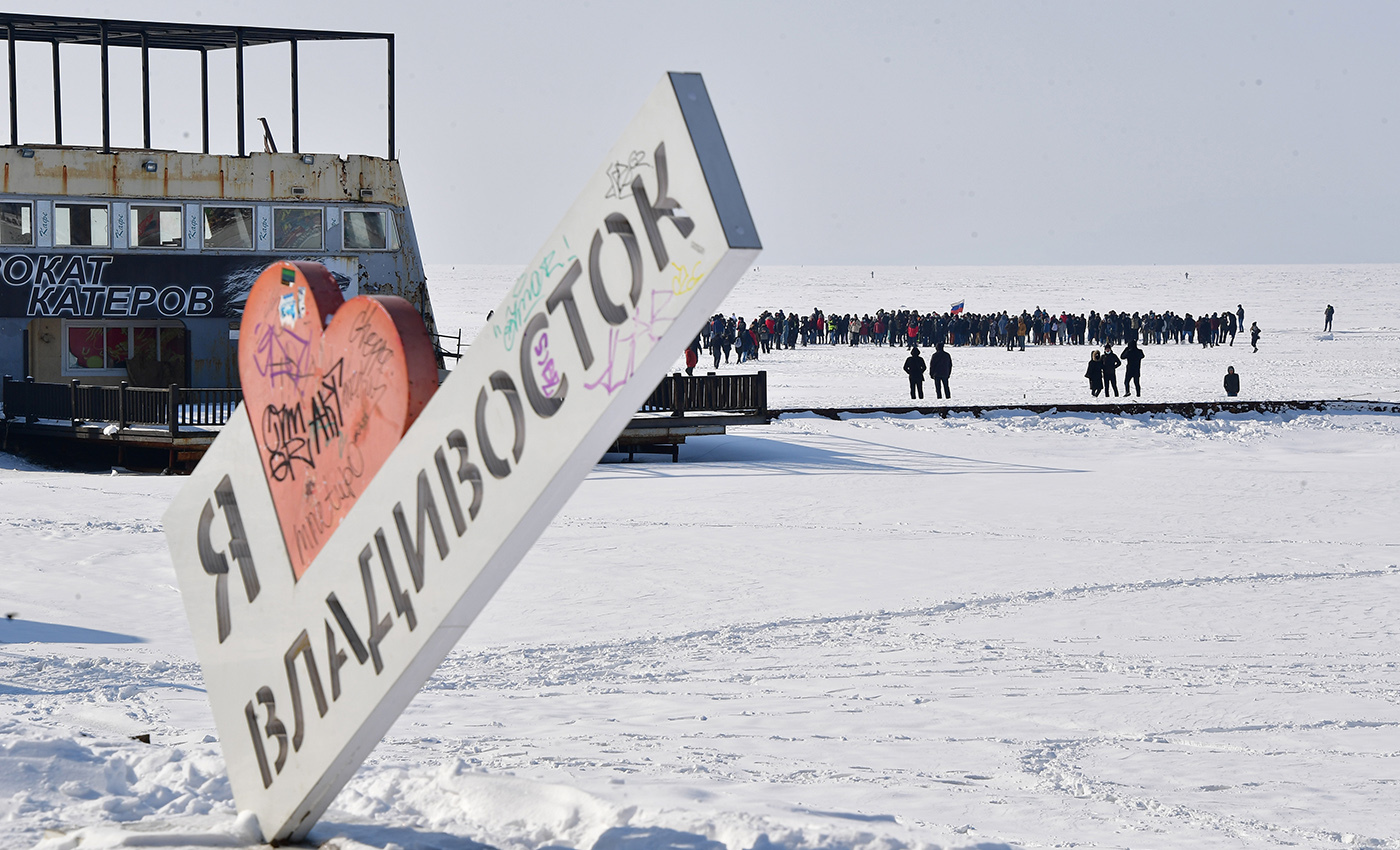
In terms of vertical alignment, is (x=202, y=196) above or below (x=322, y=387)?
above

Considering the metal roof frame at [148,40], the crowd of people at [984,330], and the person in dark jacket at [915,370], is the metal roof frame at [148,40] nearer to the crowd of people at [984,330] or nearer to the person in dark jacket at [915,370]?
the person in dark jacket at [915,370]

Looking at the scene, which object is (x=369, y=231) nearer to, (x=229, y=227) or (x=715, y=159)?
(x=229, y=227)

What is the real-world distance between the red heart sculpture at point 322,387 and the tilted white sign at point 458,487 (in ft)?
0.34

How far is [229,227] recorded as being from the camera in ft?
77.7

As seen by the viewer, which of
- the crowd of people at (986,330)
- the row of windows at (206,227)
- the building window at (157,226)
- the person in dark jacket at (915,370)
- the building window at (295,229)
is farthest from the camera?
the crowd of people at (986,330)

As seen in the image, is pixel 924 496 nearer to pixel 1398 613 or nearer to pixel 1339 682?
pixel 1398 613

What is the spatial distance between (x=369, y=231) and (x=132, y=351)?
15.3 ft

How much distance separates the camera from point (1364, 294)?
105438 millimetres

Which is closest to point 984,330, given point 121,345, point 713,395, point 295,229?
point 713,395

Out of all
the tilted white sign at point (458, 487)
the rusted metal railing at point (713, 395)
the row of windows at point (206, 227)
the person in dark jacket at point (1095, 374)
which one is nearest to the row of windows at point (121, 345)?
the row of windows at point (206, 227)

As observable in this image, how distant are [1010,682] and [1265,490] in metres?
10.9

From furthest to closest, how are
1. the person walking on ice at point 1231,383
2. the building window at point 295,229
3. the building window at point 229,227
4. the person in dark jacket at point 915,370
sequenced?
the person walking on ice at point 1231,383 < the person in dark jacket at point 915,370 < the building window at point 295,229 < the building window at point 229,227

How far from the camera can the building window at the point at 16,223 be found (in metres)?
22.8

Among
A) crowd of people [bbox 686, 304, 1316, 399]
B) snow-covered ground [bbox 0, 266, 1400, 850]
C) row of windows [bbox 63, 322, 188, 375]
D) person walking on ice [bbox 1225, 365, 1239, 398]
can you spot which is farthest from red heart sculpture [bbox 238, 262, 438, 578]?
crowd of people [bbox 686, 304, 1316, 399]
